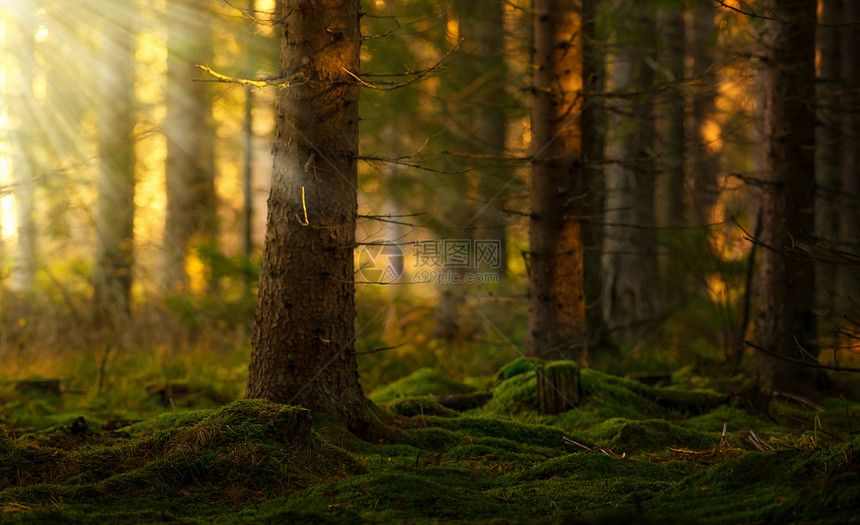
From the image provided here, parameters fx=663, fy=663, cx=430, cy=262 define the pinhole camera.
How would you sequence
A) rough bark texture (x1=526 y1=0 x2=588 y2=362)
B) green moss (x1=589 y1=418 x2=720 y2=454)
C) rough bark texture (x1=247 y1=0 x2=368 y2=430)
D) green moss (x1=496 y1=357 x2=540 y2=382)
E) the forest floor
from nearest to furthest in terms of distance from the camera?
1. the forest floor
2. rough bark texture (x1=247 y1=0 x2=368 y2=430)
3. green moss (x1=589 y1=418 x2=720 y2=454)
4. green moss (x1=496 y1=357 x2=540 y2=382)
5. rough bark texture (x1=526 y1=0 x2=588 y2=362)

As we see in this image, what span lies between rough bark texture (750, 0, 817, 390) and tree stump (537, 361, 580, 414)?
8.39 ft

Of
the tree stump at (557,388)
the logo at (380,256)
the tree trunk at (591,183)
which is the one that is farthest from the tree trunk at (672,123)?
the tree stump at (557,388)

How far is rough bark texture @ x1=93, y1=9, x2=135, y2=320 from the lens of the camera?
10703mm

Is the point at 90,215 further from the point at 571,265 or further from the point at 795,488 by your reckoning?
the point at 795,488

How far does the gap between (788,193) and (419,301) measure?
677 cm

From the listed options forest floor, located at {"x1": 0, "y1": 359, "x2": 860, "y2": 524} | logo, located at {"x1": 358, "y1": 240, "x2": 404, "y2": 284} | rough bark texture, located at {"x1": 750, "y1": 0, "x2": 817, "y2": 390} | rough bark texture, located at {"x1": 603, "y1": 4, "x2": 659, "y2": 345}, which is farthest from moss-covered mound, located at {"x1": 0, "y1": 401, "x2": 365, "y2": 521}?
rough bark texture, located at {"x1": 603, "y1": 4, "x2": 659, "y2": 345}

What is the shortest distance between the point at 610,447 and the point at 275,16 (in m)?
3.99

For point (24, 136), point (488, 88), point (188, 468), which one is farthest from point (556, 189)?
point (24, 136)

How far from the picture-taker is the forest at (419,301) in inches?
143

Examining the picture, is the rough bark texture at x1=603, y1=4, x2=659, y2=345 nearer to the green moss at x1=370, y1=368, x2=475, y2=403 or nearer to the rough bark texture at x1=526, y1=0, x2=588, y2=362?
the rough bark texture at x1=526, y1=0, x2=588, y2=362

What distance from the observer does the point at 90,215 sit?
434 inches

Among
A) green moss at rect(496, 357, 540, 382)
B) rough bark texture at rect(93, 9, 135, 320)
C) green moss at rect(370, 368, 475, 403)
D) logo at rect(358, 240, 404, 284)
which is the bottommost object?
green moss at rect(370, 368, 475, 403)

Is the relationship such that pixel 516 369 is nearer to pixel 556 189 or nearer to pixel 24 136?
pixel 556 189

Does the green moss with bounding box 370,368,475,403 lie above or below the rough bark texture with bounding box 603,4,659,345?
below
